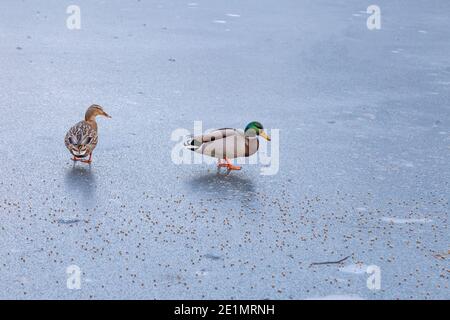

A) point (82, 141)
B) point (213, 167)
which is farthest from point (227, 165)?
point (82, 141)

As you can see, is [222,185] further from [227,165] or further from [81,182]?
[81,182]

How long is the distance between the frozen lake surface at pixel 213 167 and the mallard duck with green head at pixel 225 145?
178 millimetres

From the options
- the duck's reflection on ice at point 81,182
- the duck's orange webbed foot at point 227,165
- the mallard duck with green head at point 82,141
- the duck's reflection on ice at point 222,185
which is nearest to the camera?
the duck's reflection on ice at point 81,182

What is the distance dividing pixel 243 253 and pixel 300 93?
4.17m

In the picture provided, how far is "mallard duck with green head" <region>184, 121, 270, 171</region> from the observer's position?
665 centimetres

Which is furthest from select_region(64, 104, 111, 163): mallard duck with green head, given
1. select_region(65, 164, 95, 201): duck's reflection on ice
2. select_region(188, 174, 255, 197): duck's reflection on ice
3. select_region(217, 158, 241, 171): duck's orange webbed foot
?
select_region(217, 158, 241, 171): duck's orange webbed foot

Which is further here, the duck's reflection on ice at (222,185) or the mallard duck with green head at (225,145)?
the mallard duck with green head at (225,145)

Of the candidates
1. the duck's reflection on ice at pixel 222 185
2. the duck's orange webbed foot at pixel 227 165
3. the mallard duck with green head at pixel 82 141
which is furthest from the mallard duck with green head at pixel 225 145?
the mallard duck with green head at pixel 82 141

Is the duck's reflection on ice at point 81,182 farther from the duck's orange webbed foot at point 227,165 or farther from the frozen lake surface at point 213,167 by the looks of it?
the duck's orange webbed foot at point 227,165

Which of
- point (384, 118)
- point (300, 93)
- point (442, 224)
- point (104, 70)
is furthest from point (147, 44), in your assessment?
point (442, 224)

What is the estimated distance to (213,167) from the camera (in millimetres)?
6871

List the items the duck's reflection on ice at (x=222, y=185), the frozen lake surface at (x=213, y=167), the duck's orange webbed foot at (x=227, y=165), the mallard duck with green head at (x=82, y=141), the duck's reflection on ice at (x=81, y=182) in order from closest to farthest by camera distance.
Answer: the frozen lake surface at (x=213, y=167), the duck's reflection on ice at (x=81, y=182), the duck's reflection on ice at (x=222, y=185), the mallard duck with green head at (x=82, y=141), the duck's orange webbed foot at (x=227, y=165)

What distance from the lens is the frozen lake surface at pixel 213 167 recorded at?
16.4 feet

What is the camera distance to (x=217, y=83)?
30.9ft
